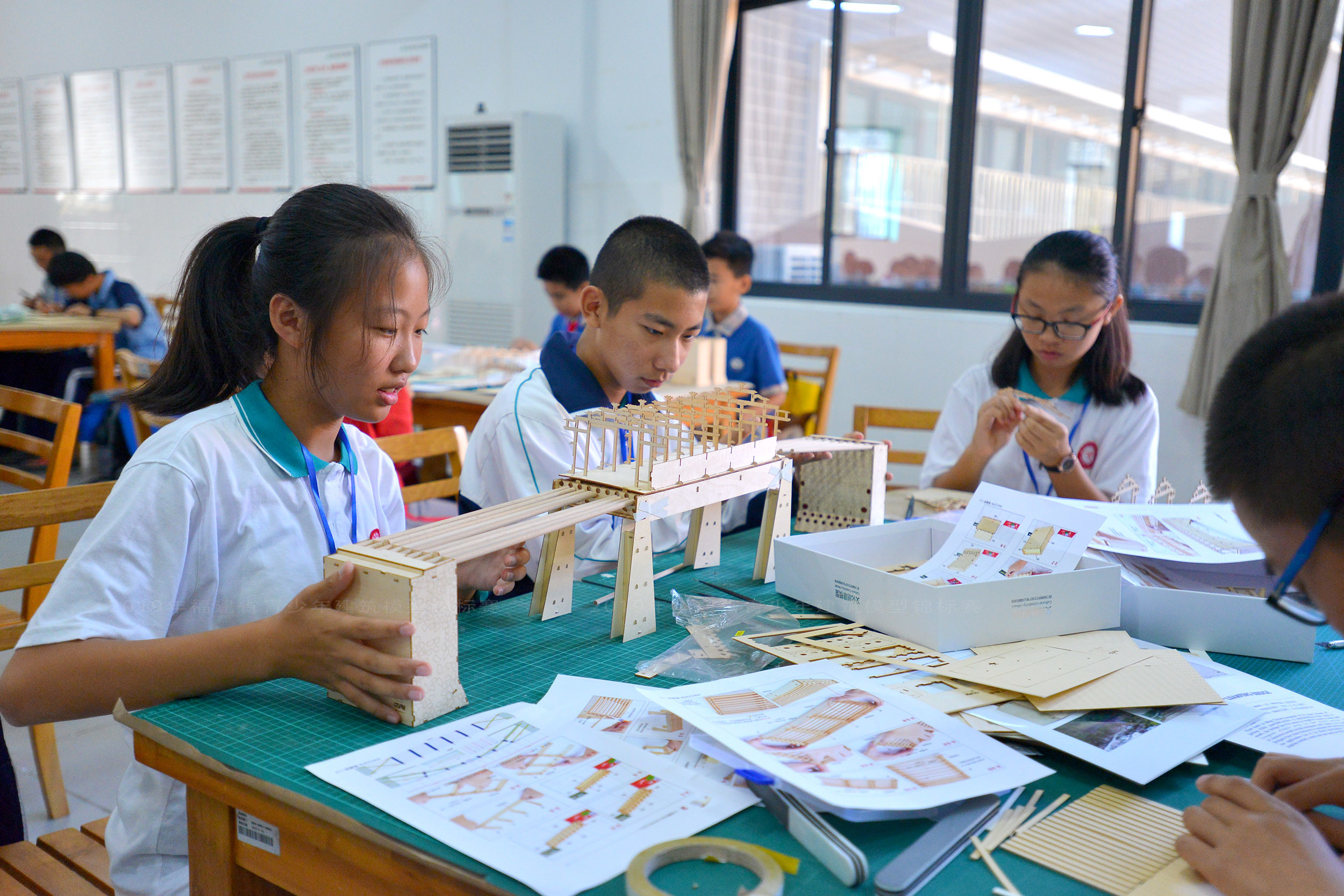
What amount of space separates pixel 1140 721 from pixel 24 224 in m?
9.69

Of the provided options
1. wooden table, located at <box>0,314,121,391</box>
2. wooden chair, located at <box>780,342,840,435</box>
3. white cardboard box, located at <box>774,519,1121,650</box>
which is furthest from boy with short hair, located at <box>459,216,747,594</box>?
wooden table, located at <box>0,314,121,391</box>

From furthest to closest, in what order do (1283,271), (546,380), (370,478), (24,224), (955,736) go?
(24,224) < (1283,271) < (546,380) < (370,478) < (955,736)

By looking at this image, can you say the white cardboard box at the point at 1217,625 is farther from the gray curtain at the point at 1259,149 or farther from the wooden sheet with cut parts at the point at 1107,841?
the gray curtain at the point at 1259,149

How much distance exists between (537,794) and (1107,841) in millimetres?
456

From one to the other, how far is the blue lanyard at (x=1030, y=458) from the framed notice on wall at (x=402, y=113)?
4638 millimetres

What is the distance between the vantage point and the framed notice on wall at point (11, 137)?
818 cm

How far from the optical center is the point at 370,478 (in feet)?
4.58

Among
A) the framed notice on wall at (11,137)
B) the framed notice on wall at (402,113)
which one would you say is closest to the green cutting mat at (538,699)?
the framed notice on wall at (402,113)

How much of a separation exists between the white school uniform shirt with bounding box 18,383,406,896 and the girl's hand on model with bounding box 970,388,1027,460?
1.34m

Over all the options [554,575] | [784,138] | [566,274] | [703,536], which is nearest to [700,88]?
[784,138]

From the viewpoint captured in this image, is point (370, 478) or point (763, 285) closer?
point (370, 478)

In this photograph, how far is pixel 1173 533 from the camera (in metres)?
1.43

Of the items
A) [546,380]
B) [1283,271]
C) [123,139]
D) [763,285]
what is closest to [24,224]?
[123,139]

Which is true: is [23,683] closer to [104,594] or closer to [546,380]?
[104,594]
